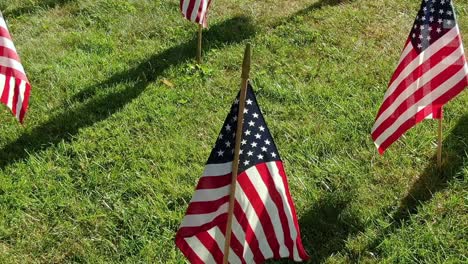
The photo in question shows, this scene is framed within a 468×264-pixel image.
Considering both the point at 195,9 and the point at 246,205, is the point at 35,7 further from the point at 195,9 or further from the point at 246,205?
the point at 246,205

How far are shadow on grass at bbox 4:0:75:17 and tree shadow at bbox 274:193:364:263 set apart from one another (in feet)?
17.4

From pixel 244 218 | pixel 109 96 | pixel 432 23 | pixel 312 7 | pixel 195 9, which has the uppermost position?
pixel 432 23

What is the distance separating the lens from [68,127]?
5.86 m

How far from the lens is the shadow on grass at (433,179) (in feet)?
15.1

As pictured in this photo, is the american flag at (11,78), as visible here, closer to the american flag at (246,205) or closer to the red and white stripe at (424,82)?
the american flag at (246,205)

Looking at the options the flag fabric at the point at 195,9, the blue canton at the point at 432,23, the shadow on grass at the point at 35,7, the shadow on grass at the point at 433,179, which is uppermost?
the blue canton at the point at 432,23

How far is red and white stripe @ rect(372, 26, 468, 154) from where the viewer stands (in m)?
4.43

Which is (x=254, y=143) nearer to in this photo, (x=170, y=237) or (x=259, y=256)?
(x=259, y=256)

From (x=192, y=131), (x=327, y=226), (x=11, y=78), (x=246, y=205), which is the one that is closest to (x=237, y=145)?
(x=246, y=205)

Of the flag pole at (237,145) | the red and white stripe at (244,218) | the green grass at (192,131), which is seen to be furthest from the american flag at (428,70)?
the flag pole at (237,145)

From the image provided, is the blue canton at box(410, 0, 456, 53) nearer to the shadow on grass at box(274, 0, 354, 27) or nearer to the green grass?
the green grass

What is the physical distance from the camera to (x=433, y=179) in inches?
196

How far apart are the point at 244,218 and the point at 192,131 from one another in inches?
92.0

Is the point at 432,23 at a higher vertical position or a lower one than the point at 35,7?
higher
